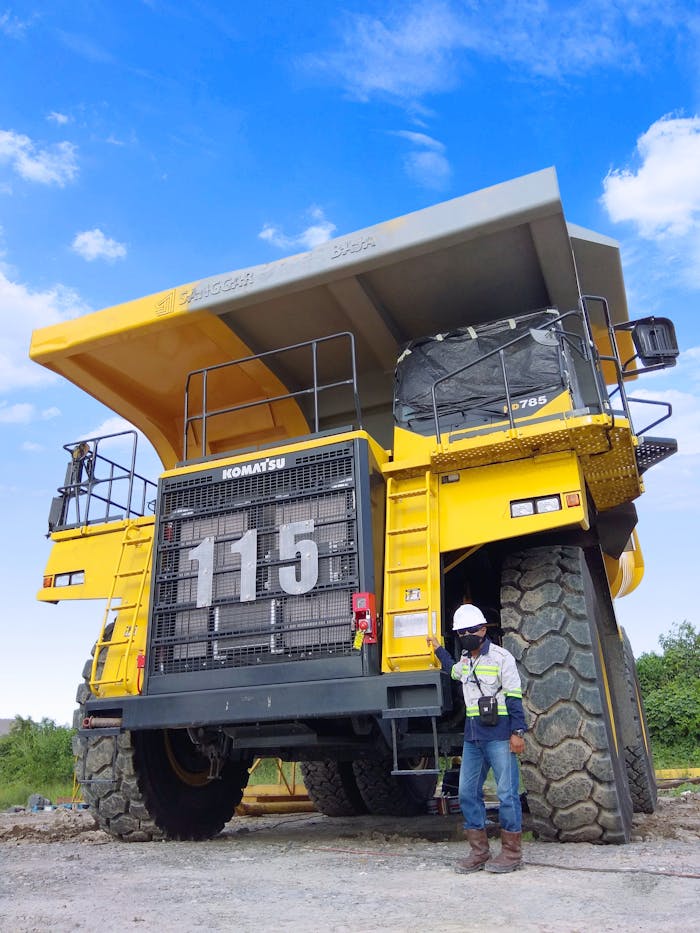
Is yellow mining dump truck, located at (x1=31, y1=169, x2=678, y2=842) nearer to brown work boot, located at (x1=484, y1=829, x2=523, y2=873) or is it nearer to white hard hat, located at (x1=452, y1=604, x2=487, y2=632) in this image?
white hard hat, located at (x1=452, y1=604, x2=487, y2=632)

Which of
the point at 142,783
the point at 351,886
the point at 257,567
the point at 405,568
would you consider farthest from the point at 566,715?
the point at 142,783

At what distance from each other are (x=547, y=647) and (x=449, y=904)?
185cm

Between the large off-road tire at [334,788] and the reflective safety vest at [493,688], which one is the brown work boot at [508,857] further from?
the large off-road tire at [334,788]

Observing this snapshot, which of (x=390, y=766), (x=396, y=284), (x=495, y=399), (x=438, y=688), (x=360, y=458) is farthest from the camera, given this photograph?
(x=390, y=766)

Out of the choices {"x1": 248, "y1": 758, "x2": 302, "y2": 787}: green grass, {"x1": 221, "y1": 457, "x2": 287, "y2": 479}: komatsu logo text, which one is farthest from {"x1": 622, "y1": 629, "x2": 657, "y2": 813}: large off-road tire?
{"x1": 248, "y1": 758, "x2": 302, "y2": 787}: green grass

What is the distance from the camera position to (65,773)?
760 inches

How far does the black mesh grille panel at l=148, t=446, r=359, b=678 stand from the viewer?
529cm

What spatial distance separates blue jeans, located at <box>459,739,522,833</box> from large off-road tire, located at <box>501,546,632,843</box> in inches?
14.0

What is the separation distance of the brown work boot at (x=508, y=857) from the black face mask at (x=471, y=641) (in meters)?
0.98

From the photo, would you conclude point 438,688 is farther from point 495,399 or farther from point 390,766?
point 390,766

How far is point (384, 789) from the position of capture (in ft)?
28.5

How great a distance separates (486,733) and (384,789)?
4.52 metres

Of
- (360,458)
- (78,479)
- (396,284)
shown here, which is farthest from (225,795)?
(396,284)

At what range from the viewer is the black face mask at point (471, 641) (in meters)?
4.78
